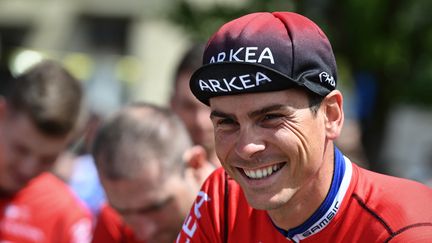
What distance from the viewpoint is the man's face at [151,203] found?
4.24 meters

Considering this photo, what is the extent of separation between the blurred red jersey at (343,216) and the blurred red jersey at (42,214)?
1.48 metres

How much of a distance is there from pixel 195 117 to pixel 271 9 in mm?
4852

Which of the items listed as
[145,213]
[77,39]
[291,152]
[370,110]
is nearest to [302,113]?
[291,152]

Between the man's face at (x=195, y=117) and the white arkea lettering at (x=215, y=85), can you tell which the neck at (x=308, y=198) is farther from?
the man's face at (x=195, y=117)

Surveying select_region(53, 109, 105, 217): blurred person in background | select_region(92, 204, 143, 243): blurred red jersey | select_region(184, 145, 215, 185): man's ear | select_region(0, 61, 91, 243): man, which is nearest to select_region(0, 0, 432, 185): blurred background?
select_region(53, 109, 105, 217): blurred person in background

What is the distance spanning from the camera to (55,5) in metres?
20.3

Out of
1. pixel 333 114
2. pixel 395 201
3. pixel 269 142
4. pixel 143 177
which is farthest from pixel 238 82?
pixel 143 177

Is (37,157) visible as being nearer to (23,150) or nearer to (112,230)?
(23,150)

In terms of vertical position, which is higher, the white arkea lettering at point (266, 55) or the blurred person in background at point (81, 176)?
the white arkea lettering at point (266, 55)

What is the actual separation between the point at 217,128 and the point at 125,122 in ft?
4.18

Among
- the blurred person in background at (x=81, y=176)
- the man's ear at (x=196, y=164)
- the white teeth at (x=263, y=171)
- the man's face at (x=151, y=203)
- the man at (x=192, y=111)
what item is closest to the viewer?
the white teeth at (x=263, y=171)

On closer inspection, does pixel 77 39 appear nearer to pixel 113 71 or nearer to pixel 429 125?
pixel 113 71

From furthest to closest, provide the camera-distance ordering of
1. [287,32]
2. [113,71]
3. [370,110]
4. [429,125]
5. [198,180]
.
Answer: [113,71], [429,125], [370,110], [198,180], [287,32]

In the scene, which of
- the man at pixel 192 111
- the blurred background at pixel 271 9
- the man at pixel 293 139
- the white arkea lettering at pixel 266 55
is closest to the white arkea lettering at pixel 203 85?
the man at pixel 293 139
